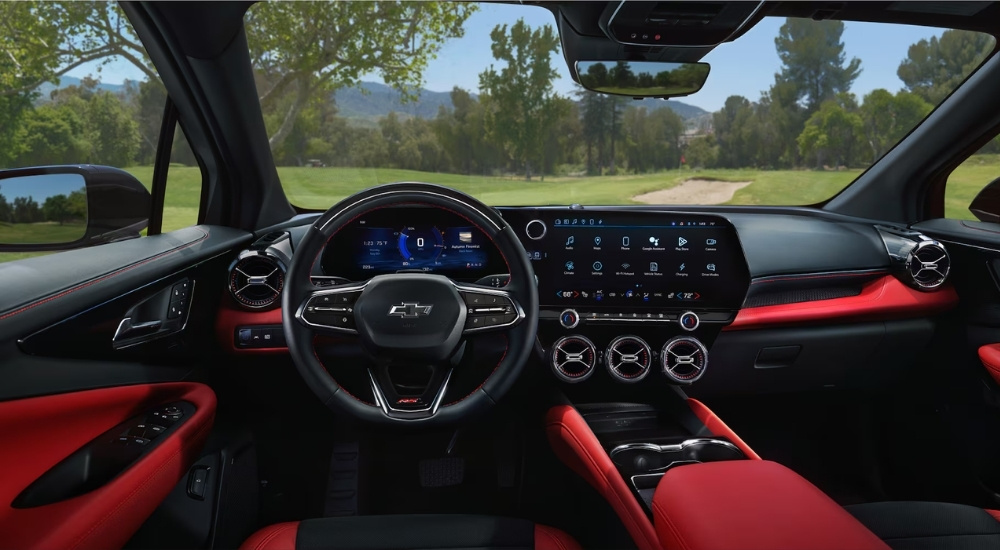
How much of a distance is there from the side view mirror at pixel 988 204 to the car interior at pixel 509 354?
0.02m

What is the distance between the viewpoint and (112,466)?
69.1 inches

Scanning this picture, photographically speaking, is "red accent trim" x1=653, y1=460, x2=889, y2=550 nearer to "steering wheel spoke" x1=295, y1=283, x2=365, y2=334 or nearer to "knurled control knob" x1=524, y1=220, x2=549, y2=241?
"steering wheel spoke" x1=295, y1=283, x2=365, y2=334

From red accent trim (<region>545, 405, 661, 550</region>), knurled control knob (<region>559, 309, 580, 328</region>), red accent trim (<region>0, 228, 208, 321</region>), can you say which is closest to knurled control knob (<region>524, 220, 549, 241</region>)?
knurled control knob (<region>559, 309, 580, 328</region>)

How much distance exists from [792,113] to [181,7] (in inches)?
115

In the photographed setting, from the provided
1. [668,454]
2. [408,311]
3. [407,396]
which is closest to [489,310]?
[408,311]

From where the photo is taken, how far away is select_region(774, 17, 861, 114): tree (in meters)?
3.06

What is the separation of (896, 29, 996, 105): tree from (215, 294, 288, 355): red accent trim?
3051 millimetres

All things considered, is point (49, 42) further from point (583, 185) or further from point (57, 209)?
point (583, 185)

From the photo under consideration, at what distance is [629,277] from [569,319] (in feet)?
1.01

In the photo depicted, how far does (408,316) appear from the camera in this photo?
2053mm

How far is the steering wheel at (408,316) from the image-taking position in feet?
6.68

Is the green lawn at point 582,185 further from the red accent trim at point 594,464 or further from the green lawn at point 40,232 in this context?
the red accent trim at point 594,464

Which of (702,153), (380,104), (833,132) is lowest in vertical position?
(702,153)

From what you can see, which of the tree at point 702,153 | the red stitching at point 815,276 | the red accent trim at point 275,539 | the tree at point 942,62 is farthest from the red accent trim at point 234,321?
the tree at point 942,62
